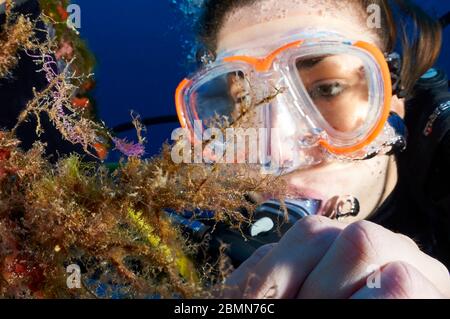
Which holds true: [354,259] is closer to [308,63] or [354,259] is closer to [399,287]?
[399,287]

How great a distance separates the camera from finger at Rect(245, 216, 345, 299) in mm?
1081

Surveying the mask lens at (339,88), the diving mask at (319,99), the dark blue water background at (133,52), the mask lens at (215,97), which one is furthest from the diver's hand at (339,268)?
the dark blue water background at (133,52)

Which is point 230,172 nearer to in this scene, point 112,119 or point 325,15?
point 325,15

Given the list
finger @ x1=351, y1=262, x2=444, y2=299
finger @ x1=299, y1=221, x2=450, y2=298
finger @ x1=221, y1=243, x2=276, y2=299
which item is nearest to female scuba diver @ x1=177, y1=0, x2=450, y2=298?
finger @ x1=221, y1=243, x2=276, y2=299

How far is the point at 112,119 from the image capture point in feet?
71.8

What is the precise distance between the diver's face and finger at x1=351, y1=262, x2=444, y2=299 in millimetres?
1963

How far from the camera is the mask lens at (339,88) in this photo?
309 centimetres

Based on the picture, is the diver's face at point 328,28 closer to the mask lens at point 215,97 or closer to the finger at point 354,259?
the mask lens at point 215,97

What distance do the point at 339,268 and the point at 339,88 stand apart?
91.8 inches

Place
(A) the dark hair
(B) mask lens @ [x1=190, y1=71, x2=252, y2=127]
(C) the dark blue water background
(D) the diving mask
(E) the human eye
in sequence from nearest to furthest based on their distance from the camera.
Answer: (D) the diving mask
(E) the human eye
(A) the dark hair
(B) mask lens @ [x1=190, y1=71, x2=252, y2=127]
(C) the dark blue water background

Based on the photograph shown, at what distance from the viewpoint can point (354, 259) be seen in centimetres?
104

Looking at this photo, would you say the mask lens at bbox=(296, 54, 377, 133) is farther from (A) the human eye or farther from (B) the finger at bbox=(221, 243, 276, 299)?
(B) the finger at bbox=(221, 243, 276, 299)

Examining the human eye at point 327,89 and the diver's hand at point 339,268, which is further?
the human eye at point 327,89

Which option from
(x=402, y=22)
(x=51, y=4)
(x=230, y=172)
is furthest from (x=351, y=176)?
(x=51, y=4)
